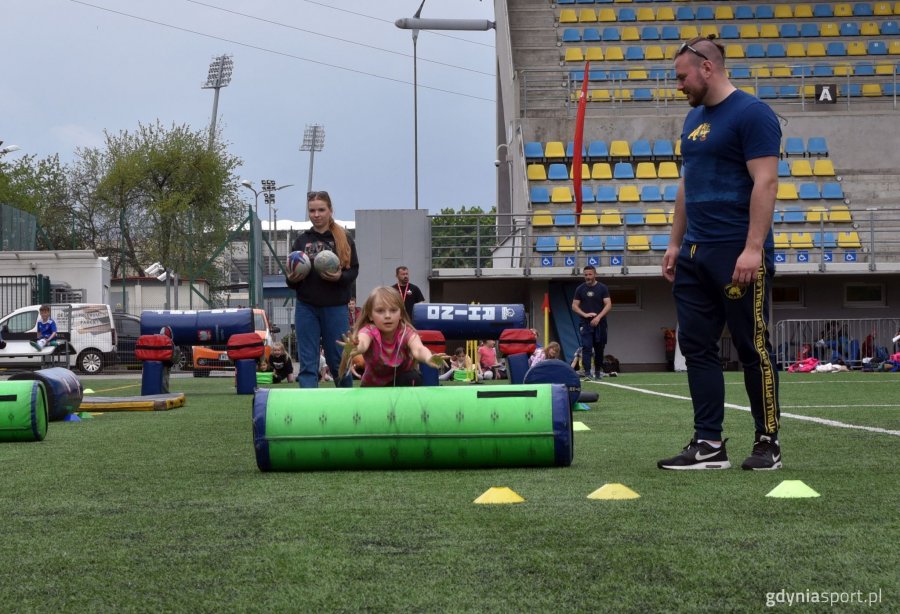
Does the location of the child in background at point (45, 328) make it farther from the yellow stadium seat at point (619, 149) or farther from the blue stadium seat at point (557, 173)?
the yellow stadium seat at point (619, 149)

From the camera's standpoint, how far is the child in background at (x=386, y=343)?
21.2 ft

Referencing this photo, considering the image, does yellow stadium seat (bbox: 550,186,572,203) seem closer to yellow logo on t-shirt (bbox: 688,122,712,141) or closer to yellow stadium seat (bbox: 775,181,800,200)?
yellow stadium seat (bbox: 775,181,800,200)

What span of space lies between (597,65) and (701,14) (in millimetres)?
3921

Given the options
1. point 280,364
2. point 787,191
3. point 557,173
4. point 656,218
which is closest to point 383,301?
point 280,364

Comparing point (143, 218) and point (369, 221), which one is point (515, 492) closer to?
point (369, 221)

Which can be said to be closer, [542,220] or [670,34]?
[542,220]

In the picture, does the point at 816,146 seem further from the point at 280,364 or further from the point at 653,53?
the point at 280,364

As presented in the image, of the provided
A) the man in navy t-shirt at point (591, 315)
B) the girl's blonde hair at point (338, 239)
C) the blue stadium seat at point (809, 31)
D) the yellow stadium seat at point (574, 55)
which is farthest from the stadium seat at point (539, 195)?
the girl's blonde hair at point (338, 239)

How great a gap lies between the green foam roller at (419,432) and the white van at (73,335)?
22714mm

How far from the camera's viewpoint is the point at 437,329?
473 inches

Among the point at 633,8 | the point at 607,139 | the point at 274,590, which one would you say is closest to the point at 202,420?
the point at 274,590

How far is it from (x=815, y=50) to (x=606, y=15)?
6.08m

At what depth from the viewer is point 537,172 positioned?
100 ft

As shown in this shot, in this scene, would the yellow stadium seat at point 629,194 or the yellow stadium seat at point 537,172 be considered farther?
the yellow stadium seat at point 537,172
